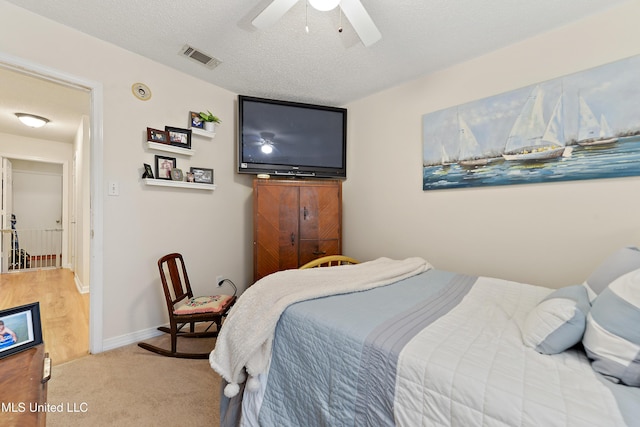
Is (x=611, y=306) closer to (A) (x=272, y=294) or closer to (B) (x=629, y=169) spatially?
(A) (x=272, y=294)

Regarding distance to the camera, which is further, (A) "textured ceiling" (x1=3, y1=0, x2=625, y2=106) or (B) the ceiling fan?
(A) "textured ceiling" (x1=3, y1=0, x2=625, y2=106)

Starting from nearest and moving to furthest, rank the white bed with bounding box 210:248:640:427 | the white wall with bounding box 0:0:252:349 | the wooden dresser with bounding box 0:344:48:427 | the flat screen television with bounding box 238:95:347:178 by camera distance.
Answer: the wooden dresser with bounding box 0:344:48:427, the white bed with bounding box 210:248:640:427, the white wall with bounding box 0:0:252:349, the flat screen television with bounding box 238:95:347:178

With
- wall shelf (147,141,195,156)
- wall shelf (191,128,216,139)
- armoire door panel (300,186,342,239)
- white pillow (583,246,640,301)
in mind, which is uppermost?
wall shelf (191,128,216,139)

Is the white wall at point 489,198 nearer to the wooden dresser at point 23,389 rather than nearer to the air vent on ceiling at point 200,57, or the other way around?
the air vent on ceiling at point 200,57

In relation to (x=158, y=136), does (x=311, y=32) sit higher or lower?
higher

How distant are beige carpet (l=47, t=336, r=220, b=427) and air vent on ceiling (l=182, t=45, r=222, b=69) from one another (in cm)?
241

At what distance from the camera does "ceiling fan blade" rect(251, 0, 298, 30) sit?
1.47 metres

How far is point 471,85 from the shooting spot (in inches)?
91.7

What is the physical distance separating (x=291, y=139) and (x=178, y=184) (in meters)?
1.23

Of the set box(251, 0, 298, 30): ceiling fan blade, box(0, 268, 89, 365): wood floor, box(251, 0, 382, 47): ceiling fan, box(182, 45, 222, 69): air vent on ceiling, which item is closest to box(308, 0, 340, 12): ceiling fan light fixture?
box(251, 0, 382, 47): ceiling fan

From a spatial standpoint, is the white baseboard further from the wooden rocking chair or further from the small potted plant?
the small potted plant

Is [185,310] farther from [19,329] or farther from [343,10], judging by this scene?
[343,10]

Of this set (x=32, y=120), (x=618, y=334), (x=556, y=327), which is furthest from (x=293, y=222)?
(x=32, y=120)

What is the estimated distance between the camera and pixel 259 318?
49.5 inches
